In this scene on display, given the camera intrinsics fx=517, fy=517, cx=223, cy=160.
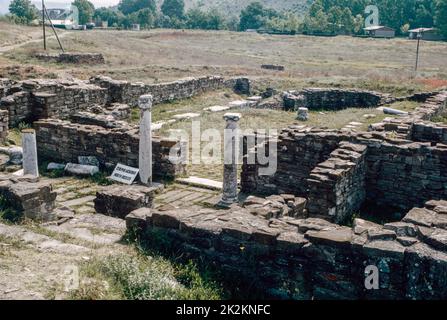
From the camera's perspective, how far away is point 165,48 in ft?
178

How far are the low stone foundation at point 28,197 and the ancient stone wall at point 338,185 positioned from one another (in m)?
4.97

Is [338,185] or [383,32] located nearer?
[338,185]

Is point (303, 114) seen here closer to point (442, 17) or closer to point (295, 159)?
point (295, 159)

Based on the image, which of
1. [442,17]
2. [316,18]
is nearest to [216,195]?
[442,17]

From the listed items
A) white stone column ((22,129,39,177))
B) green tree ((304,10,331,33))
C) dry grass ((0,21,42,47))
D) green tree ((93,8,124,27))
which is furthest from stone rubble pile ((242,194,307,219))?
green tree ((93,8,124,27))

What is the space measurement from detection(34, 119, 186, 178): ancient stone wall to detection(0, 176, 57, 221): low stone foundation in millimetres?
4514

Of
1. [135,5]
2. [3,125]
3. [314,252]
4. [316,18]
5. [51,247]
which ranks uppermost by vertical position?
[135,5]

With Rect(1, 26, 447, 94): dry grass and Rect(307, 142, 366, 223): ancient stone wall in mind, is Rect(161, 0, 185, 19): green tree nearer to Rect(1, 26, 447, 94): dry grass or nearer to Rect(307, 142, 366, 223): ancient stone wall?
Rect(1, 26, 447, 94): dry grass

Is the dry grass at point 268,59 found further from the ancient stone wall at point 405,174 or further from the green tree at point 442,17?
the ancient stone wall at point 405,174

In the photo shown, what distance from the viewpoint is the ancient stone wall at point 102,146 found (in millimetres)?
13742

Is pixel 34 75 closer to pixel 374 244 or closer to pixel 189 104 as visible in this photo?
pixel 189 104

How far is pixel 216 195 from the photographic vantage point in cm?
1259

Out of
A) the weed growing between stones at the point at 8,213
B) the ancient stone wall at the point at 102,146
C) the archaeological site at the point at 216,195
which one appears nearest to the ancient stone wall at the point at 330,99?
the archaeological site at the point at 216,195

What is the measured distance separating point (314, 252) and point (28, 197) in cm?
518
